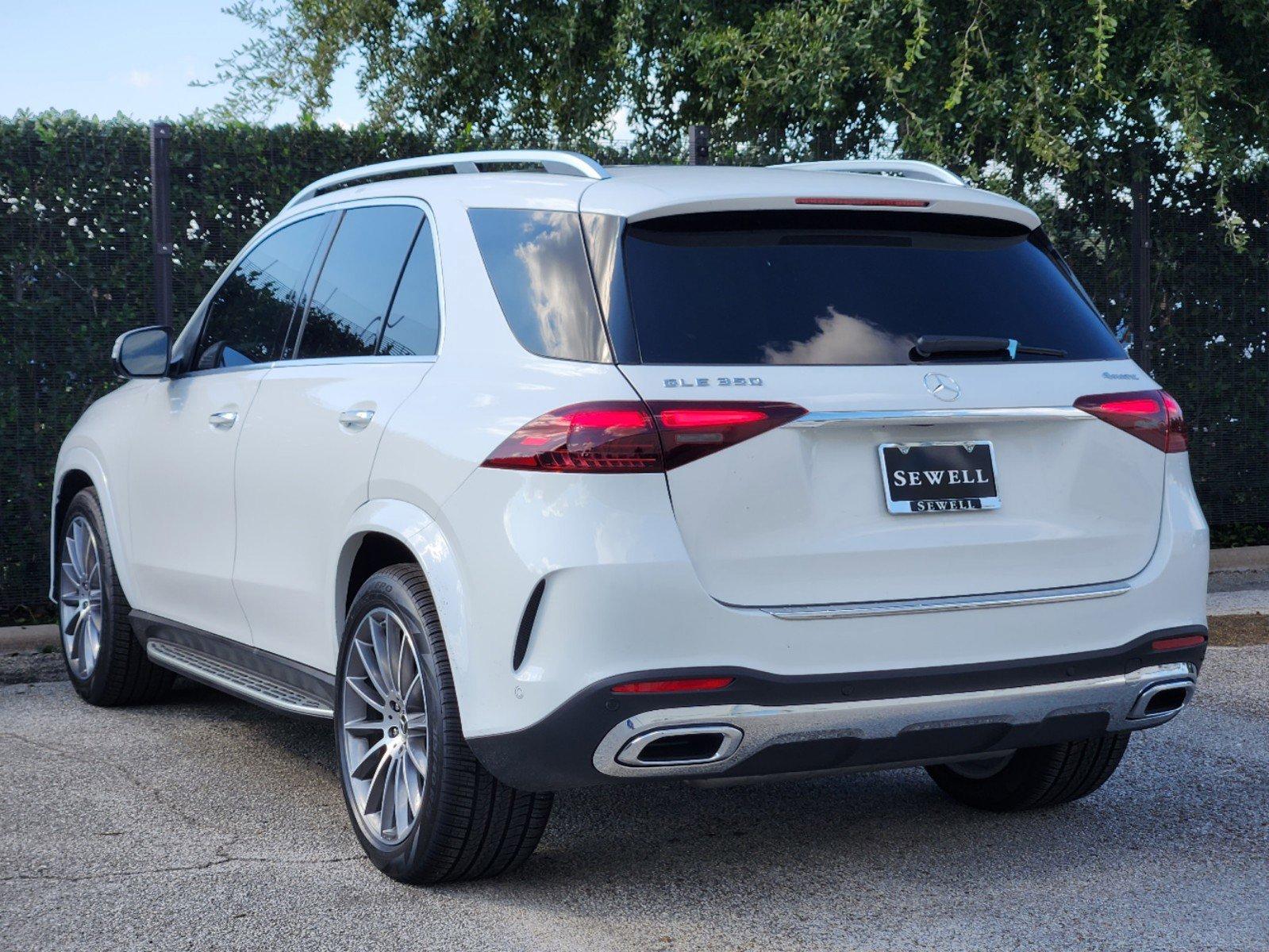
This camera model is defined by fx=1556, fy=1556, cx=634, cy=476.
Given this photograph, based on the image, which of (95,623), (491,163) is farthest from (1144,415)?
(95,623)

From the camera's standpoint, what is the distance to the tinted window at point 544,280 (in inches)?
145

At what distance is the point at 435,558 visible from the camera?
3.82 m

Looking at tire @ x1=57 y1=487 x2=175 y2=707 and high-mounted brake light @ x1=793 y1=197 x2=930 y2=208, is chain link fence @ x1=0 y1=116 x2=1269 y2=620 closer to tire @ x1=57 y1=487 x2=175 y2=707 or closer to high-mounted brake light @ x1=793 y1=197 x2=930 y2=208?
tire @ x1=57 y1=487 x2=175 y2=707

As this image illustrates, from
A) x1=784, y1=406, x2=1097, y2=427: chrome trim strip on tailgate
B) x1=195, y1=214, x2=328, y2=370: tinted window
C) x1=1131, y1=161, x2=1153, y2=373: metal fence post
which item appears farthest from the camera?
x1=1131, y1=161, x2=1153, y2=373: metal fence post

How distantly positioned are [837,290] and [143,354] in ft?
9.71

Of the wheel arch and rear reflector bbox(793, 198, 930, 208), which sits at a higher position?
rear reflector bbox(793, 198, 930, 208)

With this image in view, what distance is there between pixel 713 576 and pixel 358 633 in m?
1.22

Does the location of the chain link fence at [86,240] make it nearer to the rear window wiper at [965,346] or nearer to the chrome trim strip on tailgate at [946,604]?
the rear window wiper at [965,346]

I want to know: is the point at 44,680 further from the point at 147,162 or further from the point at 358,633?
the point at 358,633

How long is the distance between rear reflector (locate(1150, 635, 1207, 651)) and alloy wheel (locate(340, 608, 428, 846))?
1855 millimetres

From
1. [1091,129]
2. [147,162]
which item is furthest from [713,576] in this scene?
[1091,129]

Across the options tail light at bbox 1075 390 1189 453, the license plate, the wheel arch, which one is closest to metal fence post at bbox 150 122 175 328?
the wheel arch

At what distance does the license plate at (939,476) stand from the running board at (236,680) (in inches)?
74.1

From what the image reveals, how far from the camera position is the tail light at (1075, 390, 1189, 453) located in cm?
394
